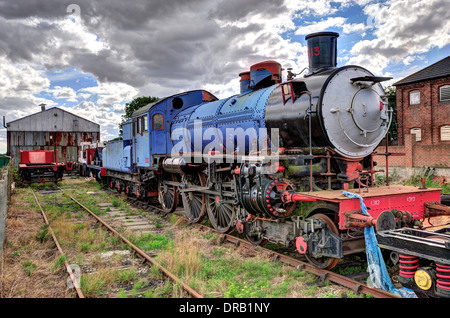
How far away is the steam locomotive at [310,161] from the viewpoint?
5.88 m

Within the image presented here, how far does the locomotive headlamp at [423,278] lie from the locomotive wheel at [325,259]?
51.7 inches

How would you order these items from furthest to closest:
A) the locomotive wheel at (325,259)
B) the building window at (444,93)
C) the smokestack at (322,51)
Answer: the building window at (444,93), the smokestack at (322,51), the locomotive wheel at (325,259)

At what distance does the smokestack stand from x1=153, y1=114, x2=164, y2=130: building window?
6.52 metres

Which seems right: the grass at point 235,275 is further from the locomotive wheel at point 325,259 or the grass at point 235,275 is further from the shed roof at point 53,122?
the shed roof at point 53,122

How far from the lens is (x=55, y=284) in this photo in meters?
5.94

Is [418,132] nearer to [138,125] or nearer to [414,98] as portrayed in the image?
[414,98]

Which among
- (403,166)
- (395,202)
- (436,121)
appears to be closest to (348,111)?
(395,202)

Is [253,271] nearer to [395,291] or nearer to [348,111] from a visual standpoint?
[395,291]

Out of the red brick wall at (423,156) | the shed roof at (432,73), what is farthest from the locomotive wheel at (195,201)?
the shed roof at (432,73)

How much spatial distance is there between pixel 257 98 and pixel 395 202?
368cm

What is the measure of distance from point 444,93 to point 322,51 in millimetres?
24784

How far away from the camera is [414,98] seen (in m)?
29.0

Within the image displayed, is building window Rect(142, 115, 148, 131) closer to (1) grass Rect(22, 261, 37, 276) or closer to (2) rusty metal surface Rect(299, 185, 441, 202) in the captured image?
(1) grass Rect(22, 261, 37, 276)

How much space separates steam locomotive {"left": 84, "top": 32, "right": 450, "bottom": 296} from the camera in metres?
5.88
